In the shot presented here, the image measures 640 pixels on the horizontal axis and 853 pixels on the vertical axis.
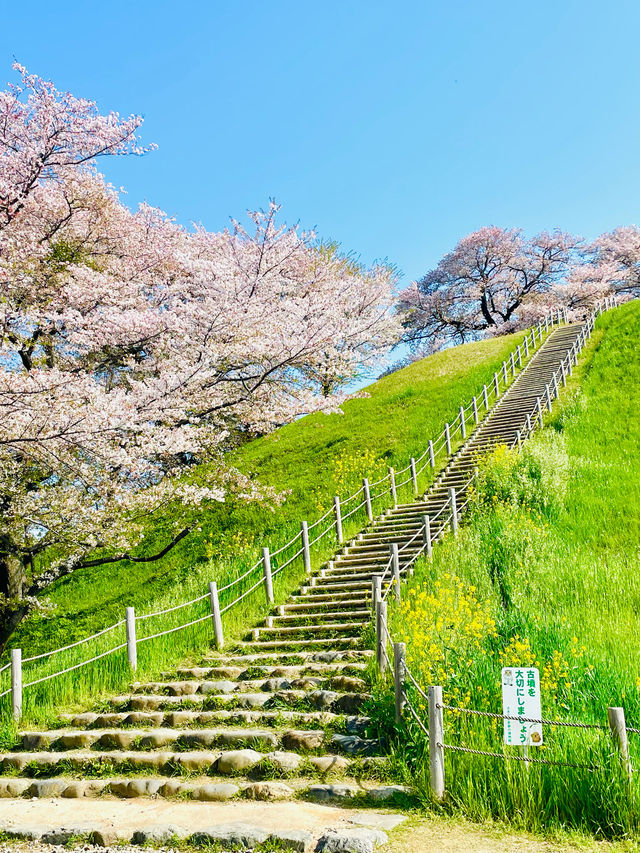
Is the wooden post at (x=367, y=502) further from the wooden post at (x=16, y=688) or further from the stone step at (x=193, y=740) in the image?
the wooden post at (x=16, y=688)

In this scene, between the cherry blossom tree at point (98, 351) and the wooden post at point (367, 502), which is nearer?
the cherry blossom tree at point (98, 351)

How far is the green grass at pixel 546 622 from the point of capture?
591 centimetres

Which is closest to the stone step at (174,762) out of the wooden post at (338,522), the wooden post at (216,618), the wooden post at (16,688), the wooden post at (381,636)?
the wooden post at (16,688)

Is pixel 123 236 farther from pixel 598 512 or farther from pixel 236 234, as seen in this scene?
pixel 598 512

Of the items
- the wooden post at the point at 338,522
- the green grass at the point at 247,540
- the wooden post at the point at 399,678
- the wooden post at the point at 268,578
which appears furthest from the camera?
the wooden post at the point at 338,522

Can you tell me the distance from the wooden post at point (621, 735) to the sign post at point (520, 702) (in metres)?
0.58

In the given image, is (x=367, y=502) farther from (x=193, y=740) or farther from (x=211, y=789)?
(x=211, y=789)

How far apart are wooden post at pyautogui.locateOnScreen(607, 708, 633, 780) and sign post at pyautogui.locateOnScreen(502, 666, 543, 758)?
0.58 m

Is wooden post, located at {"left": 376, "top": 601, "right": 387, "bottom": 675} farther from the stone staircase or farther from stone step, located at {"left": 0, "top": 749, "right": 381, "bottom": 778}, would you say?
stone step, located at {"left": 0, "top": 749, "right": 381, "bottom": 778}

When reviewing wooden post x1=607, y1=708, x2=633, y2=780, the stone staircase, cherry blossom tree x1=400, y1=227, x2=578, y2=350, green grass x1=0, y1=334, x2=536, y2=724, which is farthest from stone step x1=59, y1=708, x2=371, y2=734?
cherry blossom tree x1=400, y1=227, x2=578, y2=350

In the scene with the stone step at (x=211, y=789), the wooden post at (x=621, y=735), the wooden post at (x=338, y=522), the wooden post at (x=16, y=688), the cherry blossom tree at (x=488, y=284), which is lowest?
the stone step at (x=211, y=789)

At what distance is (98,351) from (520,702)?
33.9 feet

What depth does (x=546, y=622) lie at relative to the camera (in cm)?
915

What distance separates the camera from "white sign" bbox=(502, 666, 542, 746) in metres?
5.75
